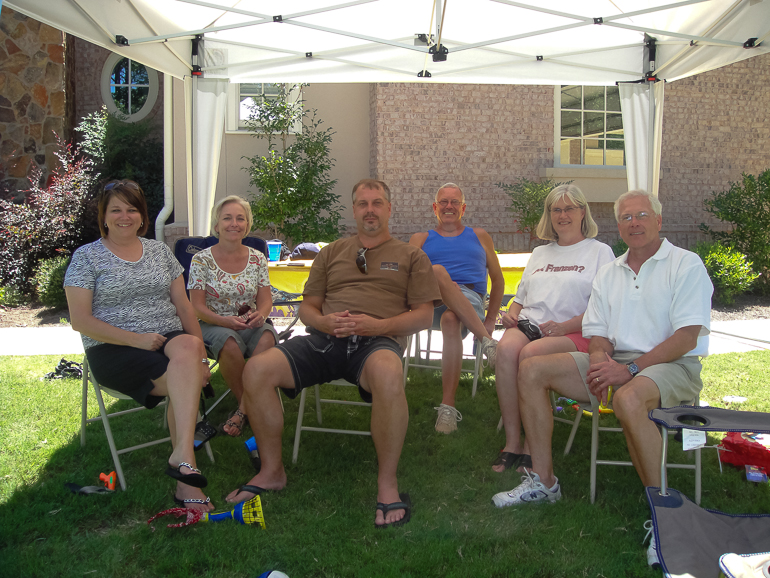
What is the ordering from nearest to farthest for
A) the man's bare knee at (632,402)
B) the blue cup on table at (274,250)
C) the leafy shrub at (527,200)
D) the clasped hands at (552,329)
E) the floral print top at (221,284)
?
the man's bare knee at (632,402)
the clasped hands at (552,329)
the floral print top at (221,284)
the blue cup on table at (274,250)
the leafy shrub at (527,200)

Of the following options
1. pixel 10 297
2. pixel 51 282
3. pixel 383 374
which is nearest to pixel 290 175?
pixel 51 282

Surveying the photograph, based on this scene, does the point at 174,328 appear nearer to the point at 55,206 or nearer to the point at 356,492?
the point at 356,492

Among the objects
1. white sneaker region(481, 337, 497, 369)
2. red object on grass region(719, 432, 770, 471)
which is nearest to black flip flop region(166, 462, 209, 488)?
white sneaker region(481, 337, 497, 369)

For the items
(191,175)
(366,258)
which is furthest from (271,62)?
(366,258)

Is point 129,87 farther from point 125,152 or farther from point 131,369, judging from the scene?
point 131,369

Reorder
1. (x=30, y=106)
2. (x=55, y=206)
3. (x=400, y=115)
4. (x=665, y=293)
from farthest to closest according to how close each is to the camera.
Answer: (x=30, y=106), (x=400, y=115), (x=55, y=206), (x=665, y=293)

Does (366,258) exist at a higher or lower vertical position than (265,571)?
higher

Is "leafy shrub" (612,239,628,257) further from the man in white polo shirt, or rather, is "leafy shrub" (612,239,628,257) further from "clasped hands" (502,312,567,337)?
the man in white polo shirt

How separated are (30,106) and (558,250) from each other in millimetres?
9267

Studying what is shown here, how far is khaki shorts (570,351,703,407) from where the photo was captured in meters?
2.48

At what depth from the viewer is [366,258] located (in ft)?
10.3

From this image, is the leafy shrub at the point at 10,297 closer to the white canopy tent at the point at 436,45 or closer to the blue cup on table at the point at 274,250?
the blue cup on table at the point at 274,250

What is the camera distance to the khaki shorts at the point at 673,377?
2.48m

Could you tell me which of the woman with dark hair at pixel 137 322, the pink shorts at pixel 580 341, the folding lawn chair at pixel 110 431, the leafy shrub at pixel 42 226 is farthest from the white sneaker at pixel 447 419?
the leafy shrub at pixel 42 226
